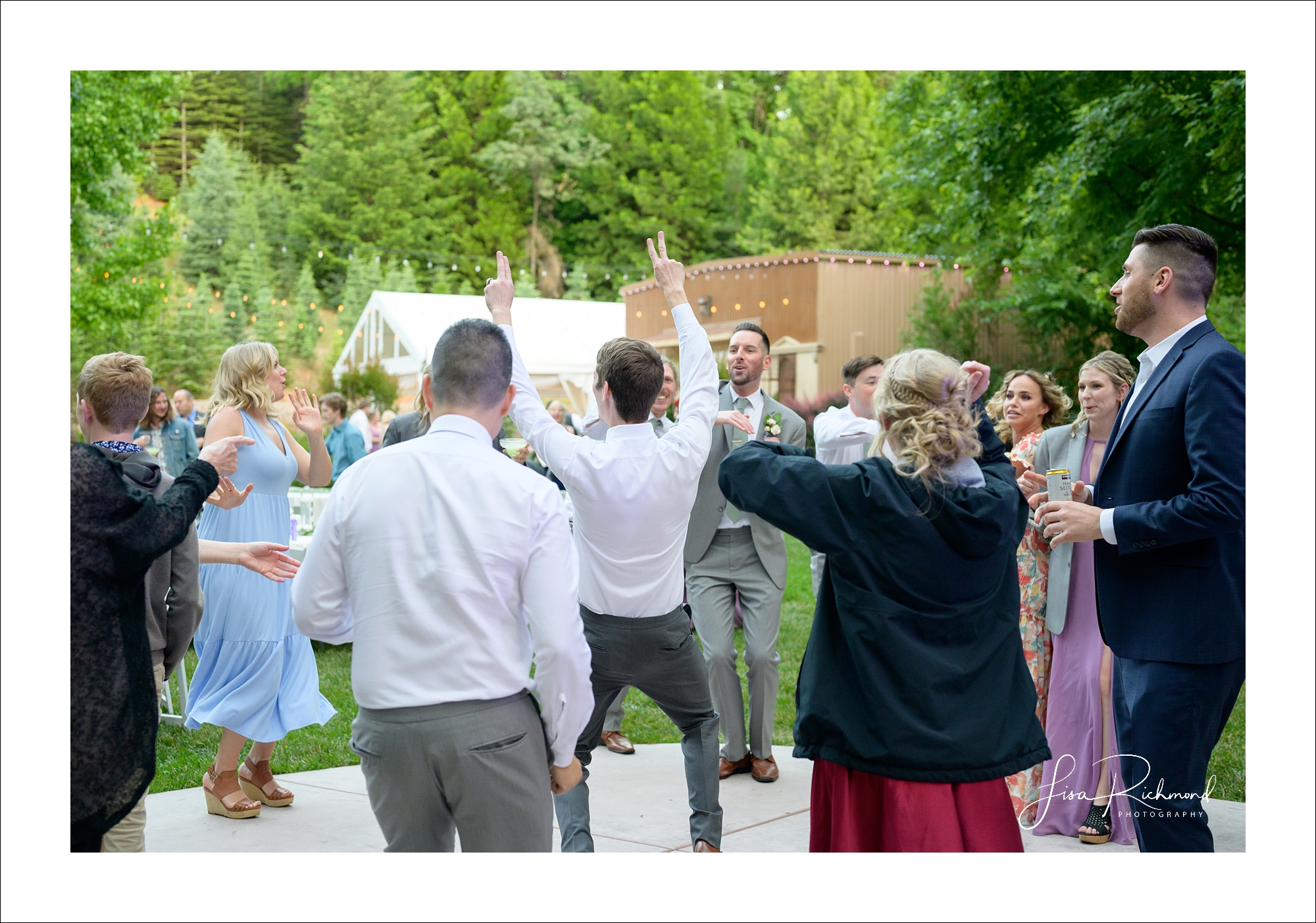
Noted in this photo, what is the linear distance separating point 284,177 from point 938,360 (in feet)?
168

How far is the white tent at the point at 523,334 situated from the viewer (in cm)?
2428

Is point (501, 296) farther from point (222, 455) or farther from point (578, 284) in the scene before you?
point (578, 284)

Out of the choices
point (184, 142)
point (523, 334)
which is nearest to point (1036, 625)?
point (523, 334)

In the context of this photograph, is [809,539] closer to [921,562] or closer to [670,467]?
[921,562]

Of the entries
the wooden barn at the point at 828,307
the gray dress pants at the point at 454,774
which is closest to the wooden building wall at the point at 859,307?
the wooden barn at the point at 828,307

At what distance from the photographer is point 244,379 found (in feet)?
14.6

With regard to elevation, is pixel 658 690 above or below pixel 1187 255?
below

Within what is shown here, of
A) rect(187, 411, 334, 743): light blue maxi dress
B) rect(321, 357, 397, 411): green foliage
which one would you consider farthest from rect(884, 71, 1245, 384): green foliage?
rect(321, 357, 397, 411): green foliage

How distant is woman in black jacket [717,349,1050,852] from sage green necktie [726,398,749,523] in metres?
2.20

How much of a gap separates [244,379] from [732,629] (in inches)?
99.1

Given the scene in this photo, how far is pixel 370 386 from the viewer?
91.6ft

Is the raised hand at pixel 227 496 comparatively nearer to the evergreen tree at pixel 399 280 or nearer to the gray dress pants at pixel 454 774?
the gray dress pants at pixel 454 774

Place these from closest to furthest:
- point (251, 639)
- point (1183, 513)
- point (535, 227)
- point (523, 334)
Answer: point (1183, 513) → point (251, 639) → point (523, 334) → point (535, 227)

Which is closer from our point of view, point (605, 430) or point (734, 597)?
point (605, 430)
